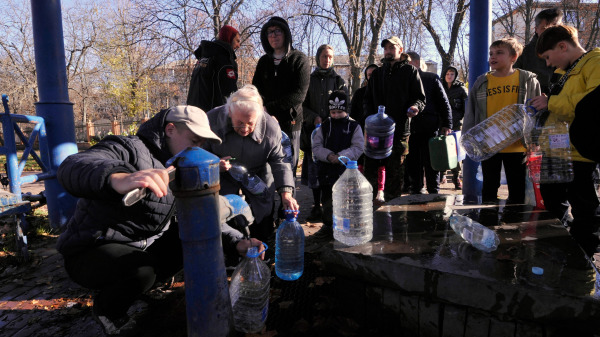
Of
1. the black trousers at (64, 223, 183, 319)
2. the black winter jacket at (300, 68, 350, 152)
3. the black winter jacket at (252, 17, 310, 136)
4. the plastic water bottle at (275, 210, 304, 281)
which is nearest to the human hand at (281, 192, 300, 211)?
the plastic water bottle at (275, 210, 304, 281)

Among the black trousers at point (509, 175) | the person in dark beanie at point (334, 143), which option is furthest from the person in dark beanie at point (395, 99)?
the black trousers at point (509, 175)

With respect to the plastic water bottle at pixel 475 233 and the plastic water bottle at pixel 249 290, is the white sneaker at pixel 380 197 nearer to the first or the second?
the plastic water bottle at pixel 475 233

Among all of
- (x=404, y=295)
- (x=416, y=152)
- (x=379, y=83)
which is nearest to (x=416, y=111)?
(x=379, y=83)

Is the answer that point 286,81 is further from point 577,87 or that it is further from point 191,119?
point 577,87

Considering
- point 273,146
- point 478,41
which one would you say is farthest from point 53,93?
point 478,41

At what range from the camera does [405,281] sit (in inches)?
78.7

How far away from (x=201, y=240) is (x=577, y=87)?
3132 millimetres

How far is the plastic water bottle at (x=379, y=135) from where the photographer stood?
16.3 feet

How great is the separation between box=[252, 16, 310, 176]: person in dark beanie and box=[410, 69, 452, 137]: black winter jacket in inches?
69.9

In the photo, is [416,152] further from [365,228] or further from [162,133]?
[162,133]

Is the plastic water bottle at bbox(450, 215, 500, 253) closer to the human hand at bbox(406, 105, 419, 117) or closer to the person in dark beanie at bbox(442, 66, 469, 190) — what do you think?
the human hand at bbox(406, 105, 419, 117)

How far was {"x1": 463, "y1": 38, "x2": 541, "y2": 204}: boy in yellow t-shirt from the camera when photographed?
3.86m

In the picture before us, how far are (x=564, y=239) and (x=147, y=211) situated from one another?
8.64ft

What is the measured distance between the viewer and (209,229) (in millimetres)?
1504
